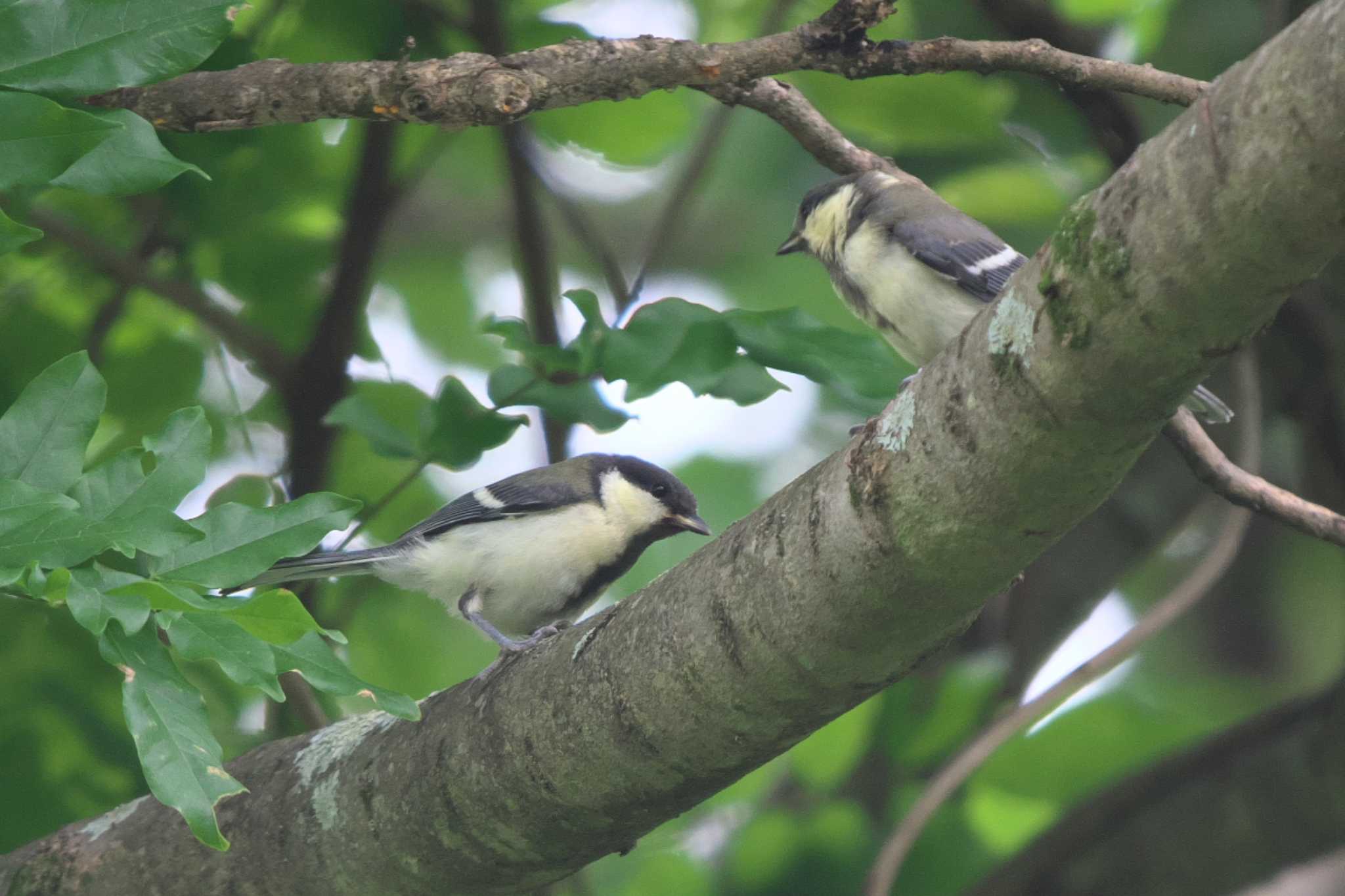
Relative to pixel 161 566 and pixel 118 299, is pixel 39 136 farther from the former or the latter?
pixel 118 299

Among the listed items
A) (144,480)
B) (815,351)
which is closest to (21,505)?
(144,480)

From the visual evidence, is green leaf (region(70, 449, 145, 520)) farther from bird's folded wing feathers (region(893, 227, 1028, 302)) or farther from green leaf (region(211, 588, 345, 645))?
bird's folded wing feathers (region(893, 227, 1028, 302))

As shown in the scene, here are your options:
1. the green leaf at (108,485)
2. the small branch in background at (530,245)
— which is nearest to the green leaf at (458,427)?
the small branch in background at (530,245)

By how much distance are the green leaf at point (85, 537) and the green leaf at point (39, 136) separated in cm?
53

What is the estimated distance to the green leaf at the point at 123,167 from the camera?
213 cm

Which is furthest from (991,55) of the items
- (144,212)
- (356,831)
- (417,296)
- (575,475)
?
(417,296)

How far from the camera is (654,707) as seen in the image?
6.95 ft

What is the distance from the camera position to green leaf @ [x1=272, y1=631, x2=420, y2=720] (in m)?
2.03

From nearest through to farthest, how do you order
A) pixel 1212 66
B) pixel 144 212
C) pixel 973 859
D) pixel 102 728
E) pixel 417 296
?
pixel 102 728, pixel 144 212, pixel 973 859, pixel 1212 66, pixel 417 296

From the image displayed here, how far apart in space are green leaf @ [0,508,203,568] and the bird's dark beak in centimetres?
266

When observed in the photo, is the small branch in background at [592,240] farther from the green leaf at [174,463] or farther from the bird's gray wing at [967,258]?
the green leaf at [174,463]

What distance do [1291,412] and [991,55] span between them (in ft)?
8.66

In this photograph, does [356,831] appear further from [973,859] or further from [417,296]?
[417,296]

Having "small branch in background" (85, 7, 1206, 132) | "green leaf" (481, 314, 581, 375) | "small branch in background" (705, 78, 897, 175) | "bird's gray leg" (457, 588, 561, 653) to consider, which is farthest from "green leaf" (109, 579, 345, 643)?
"bird's gray leg" (457, 588, 561, 653)
